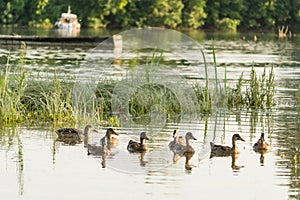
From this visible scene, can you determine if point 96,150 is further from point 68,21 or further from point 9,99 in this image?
point 68,21

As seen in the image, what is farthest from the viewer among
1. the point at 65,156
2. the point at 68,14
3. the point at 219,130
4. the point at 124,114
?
the point at 68,14

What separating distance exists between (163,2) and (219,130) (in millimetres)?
74217

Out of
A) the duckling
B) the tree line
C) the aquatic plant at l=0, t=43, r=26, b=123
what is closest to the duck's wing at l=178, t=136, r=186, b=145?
the duckling

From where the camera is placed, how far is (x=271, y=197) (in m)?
14.2

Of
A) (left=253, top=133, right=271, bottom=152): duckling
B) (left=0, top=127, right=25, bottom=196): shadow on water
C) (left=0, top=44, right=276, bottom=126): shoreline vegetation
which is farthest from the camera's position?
(left=0, top=44, right=276, bottom=126): shoreline vegetation

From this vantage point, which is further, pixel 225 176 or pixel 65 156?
pixel 65 156

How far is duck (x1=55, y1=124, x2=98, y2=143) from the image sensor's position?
18875mm

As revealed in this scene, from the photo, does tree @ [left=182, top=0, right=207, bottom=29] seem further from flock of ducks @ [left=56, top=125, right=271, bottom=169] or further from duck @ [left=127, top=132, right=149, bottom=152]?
duck @ [left=127, top=132, right=149, bottom=152]

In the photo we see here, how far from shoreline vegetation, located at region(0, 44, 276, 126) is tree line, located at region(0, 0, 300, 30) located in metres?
68.0

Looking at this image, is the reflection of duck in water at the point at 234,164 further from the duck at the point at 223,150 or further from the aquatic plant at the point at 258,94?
the aquatic plant at the point at 258,94

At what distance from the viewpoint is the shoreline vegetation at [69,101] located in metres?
20.6

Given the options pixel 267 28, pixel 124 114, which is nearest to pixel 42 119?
pixel 124 114

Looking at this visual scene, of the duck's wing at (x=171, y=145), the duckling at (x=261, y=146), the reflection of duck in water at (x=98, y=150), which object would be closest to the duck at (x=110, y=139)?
the reflection of duck in water at (x=98, y=150)

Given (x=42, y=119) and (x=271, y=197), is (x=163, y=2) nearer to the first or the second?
(x=42, y=119)
